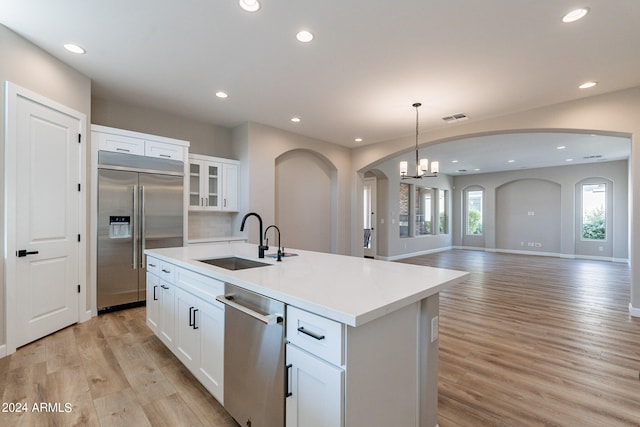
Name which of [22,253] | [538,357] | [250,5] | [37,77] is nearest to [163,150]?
[37,77]

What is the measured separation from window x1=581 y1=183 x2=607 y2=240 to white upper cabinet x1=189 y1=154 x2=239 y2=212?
34.3ft

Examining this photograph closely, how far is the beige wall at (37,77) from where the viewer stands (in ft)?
8.42

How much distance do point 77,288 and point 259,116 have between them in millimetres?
3380

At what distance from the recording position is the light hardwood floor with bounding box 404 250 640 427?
1.92 meters

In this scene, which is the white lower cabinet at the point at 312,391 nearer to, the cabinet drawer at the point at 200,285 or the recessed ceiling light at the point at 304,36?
the cabinet drawer at the point at 200,285

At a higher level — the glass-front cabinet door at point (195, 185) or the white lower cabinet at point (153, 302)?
the glass-front cabinet door at point (195, 185)

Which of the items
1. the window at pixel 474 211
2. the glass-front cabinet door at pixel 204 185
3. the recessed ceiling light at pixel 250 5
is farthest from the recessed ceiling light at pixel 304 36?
the window at pixel 474 211

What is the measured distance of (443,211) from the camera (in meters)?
11.2

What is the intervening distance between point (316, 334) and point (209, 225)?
4392 millimetres

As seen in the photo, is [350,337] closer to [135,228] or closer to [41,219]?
[41,219]

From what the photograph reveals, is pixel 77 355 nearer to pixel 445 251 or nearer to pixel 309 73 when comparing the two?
pixel 309 73

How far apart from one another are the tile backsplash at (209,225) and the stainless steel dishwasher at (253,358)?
3.57 metres

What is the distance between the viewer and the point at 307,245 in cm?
620

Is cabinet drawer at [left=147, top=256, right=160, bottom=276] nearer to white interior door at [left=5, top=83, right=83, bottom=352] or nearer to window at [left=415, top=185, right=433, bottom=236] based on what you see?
white interior door at [left=5, top=83, right=83, bottom=352]
